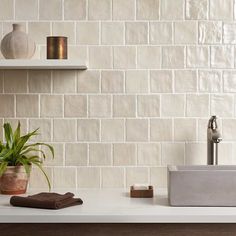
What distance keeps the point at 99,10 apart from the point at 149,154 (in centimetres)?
78

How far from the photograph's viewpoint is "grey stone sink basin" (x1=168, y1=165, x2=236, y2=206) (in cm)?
245

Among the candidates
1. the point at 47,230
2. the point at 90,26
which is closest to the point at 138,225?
the point at 47,230

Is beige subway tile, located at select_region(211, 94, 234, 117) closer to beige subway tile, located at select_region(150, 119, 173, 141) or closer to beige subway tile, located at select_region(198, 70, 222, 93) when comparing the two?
beige subway tile, located at select_region(198, 70, 222, 93)

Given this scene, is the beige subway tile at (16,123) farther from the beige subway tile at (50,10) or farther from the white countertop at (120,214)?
the white countertop at (120,214)

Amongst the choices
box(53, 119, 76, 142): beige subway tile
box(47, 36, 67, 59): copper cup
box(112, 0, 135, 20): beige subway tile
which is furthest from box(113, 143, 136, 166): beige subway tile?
box(112, 0, 135, 20): beige subway tile

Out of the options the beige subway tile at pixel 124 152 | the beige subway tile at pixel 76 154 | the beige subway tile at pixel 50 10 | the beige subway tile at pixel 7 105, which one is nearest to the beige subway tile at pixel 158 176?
the beige subway tile at pixel 124 152

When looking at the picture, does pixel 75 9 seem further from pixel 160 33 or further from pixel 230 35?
pixel 230 35

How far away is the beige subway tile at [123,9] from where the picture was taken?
3004 mm

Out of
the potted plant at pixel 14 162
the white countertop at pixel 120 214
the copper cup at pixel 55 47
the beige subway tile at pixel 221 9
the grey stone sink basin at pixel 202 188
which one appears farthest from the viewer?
the beige subway tile at pixel 221 9

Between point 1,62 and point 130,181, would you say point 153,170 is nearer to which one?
point 130,181

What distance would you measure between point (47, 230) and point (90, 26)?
1.16 meters

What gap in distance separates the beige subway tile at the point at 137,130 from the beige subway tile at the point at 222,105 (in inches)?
14.2

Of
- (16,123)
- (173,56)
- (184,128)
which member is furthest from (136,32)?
(16,123)

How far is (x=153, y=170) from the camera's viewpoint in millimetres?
3012
